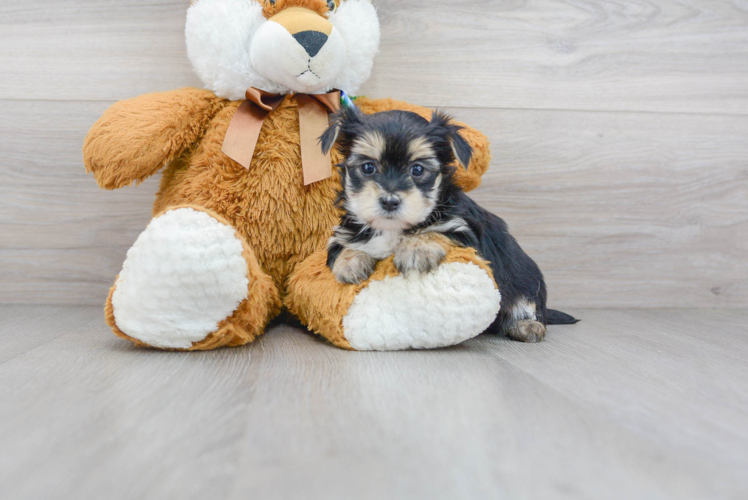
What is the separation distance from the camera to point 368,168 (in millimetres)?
1474

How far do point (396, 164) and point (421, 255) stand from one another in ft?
0.84

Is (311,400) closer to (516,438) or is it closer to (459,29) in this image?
(516,438)

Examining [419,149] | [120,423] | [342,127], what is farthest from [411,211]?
[120,423]

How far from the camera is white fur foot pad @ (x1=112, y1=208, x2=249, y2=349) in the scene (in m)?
1.40

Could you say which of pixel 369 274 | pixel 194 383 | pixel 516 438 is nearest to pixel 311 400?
pixel 194 383

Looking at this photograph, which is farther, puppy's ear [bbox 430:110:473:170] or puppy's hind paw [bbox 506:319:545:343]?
puppy's hind paw [bbox 506:319:545:343]

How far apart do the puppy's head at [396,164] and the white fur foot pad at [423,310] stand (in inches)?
6.6

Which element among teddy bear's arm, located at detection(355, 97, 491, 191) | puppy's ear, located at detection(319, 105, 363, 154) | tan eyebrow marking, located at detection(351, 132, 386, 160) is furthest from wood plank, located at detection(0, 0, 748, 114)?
tan eyebrow marking, located at detection(351, 132, 386, 160)

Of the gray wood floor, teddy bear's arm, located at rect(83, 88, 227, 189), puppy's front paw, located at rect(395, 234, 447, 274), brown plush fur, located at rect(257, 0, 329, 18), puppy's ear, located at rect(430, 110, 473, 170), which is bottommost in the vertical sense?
the gray wood floor

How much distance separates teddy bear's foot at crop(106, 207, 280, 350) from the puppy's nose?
1.38 feet

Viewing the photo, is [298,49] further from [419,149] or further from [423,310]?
[423,310]

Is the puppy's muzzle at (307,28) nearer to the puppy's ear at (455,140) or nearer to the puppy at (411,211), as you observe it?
the puppy at (411,211)

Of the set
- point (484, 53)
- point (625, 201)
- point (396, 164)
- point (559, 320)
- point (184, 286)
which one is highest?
point (484, 53)

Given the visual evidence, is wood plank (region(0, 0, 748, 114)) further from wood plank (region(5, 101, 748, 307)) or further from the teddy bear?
the teddy bear
